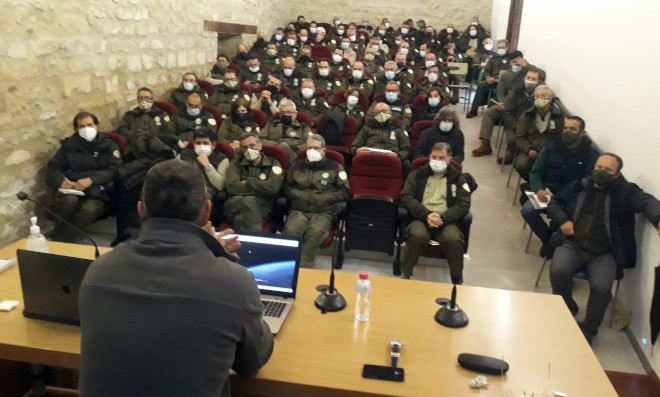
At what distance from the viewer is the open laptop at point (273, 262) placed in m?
2.18

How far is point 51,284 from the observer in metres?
1.93

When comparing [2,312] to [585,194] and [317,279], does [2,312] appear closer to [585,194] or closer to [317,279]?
[317,279]

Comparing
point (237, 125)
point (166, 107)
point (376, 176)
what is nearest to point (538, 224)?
point (376, 176)

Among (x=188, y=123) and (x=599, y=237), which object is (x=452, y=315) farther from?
(x=188, y=123)

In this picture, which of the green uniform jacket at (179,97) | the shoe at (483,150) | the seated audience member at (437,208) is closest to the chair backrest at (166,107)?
the green uniform jacket at (179,97)

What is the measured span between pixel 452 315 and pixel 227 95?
5.49 m

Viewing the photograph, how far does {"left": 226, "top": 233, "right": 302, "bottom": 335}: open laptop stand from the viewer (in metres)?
2.18

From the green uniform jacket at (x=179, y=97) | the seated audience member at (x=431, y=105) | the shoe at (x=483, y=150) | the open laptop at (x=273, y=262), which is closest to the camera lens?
the open laptop at (x=273, y=262)

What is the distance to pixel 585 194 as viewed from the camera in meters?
3.68

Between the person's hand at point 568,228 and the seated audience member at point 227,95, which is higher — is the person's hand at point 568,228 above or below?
below

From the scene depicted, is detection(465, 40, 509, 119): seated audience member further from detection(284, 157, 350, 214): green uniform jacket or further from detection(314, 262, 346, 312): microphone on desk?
detection(314, 262, 346, 312): microphone on desk

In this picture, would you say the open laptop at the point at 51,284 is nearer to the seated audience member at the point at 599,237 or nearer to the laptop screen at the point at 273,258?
the laptop screen at the point at 273,258

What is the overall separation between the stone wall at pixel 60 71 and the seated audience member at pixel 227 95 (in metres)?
0.74

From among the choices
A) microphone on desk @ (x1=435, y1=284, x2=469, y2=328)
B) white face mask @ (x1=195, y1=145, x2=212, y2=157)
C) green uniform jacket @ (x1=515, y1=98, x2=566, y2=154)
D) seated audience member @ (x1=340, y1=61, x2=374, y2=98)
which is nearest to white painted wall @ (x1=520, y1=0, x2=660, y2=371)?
green uniform jacket @ (x1=515, y1=98, x2=566, y2=154)
